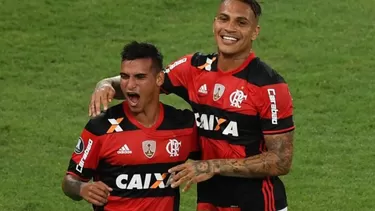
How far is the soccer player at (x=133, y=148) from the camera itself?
6.74 metres

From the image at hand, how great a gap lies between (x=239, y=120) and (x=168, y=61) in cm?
834

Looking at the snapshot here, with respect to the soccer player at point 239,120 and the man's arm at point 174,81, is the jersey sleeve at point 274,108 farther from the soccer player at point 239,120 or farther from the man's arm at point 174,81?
the man's arm at point 174,81

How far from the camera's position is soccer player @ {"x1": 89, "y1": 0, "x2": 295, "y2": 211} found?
6781mm

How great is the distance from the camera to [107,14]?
16922 mm

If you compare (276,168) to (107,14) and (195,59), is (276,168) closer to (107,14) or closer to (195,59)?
(195,59)

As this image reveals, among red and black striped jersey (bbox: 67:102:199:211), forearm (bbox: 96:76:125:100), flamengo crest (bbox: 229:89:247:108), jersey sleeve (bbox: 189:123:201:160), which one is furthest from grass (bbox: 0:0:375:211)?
flamengo crest (bbox: 229:89:247:108)

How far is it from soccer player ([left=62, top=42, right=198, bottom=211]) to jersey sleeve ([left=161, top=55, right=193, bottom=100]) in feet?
1.26

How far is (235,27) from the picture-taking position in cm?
683

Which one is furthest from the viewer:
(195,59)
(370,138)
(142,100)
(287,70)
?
(287,70)

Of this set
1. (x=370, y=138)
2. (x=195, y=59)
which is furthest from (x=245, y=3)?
(x=370, y=138)

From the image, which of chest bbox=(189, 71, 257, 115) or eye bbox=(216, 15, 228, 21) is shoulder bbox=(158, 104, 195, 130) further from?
eye bbox=(216, 15, 228, 21)

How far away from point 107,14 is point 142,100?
10.3 metres

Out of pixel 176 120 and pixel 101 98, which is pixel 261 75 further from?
pixel 101 98

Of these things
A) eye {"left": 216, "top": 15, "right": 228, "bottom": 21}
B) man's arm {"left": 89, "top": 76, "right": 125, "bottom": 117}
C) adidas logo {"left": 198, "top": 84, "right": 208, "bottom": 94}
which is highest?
eye {"left": 216, "top": 15, "right": 228, "bottom": 21}
